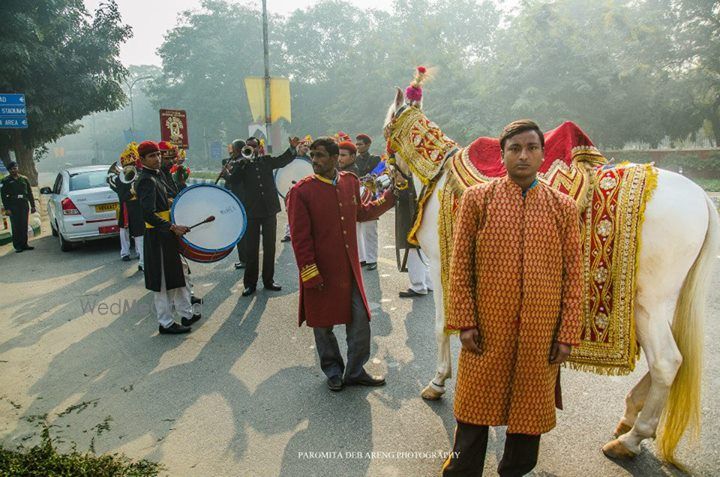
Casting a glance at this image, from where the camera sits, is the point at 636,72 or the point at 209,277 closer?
the point at 209,277

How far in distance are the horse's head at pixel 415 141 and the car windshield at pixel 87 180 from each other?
8627mm

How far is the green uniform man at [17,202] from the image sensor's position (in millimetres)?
10367

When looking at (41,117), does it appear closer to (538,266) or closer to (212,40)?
(538,266)

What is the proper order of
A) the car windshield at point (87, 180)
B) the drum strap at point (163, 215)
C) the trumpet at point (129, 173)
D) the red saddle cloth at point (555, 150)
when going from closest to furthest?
1. the red saddle cloth at point (555, 150)
2. the drum strap at point (163, 215)
3. the trumpet at point (129, 173)
4. the car windshield at point (87, 180)

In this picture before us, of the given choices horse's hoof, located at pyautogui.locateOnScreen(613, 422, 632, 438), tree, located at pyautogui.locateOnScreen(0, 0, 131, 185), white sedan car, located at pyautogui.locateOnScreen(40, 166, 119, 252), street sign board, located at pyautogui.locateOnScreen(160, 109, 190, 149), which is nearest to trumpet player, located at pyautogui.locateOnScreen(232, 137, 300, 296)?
white sedan car, located at pyautogui.locateOnScreen(40, 166, 119, 252)

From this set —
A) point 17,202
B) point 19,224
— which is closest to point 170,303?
point 17,202

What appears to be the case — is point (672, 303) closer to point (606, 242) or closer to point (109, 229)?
point (606, 242)

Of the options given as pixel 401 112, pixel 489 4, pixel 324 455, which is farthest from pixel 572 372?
pixel 489 4

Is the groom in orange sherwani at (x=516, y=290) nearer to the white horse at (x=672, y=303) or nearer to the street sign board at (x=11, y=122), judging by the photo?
the white horse at (x=672, y=303)

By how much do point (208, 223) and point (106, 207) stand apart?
218 inches

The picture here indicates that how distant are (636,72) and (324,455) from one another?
26.9m

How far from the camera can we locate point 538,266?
7.61 feet

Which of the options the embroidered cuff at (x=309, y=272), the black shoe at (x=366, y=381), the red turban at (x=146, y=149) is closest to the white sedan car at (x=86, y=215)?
the red turban at (x=146, y=149)

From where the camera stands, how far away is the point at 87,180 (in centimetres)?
1091
